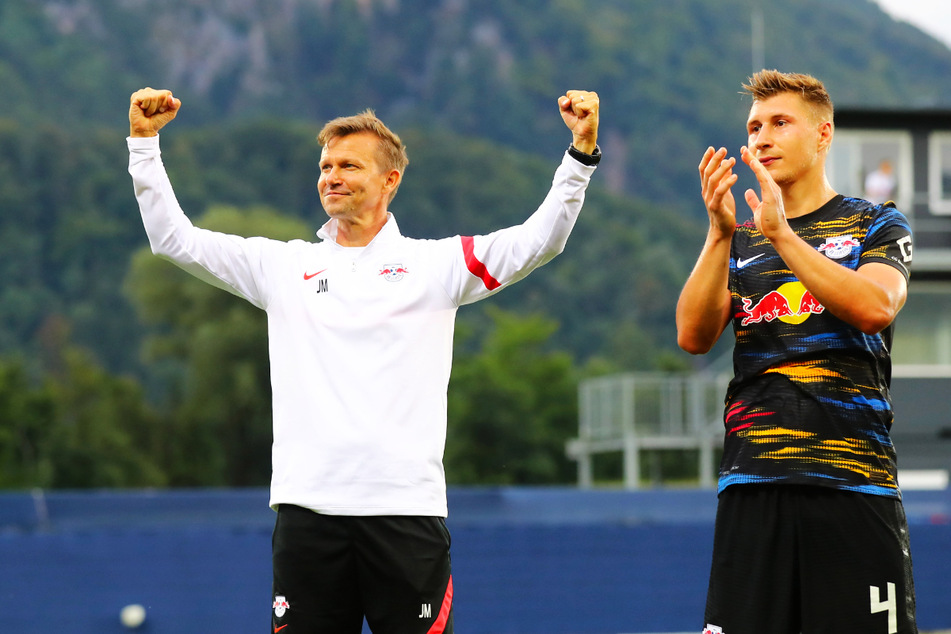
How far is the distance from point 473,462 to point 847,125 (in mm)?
34700

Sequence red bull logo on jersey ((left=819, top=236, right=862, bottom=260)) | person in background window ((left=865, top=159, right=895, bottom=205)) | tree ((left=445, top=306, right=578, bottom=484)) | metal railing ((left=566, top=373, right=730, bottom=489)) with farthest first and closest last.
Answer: tree ((left=445, top=306, right=578, bottom=484)), metal railing ((left=566, top=373, right=730, bottom=489)), person in background window ((left=865, top=159, right=895, bottom=205)), red bull logo on jersey ((left=819, top=236, right=862, bottom=260))

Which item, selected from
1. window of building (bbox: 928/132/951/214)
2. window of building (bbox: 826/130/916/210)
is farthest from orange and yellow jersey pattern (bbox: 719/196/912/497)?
window of building (bbox: 928/132/951/214)

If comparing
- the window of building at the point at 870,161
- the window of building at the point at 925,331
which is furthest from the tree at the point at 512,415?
the window of building at the point at 870,161

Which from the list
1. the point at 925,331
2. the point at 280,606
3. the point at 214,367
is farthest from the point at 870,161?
the point at 214,367

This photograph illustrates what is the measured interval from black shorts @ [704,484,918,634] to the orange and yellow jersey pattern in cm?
Result: 6

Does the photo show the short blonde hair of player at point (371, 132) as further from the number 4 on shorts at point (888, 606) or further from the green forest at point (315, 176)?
the green forest at point (315, 176)

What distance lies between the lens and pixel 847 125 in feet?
83.7

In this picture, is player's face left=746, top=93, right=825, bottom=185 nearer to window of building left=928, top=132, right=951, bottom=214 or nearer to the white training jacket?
the white training jacket

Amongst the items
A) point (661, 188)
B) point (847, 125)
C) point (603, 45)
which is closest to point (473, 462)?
point (847, 125)

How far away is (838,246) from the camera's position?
3.60 m

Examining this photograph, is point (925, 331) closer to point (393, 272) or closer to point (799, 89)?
point (799, 89)

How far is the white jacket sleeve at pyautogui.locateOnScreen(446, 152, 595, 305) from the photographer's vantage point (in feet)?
12.7

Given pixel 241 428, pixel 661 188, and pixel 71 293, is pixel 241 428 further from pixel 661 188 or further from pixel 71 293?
pixel 661 188

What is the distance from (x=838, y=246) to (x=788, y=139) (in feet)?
1.19
